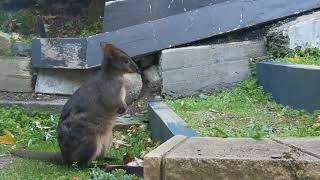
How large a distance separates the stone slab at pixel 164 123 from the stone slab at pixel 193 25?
940 millimetres

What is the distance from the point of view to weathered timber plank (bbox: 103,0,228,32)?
8453 millimetres

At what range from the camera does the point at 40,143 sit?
24.8 ft

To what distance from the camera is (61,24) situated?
1077cm

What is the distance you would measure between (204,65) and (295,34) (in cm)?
128

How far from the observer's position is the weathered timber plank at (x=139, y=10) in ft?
27.7

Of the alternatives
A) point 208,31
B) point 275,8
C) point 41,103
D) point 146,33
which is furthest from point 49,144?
point 275,8

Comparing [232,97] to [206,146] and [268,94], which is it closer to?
[268,94]

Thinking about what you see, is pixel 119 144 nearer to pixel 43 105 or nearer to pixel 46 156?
pixel 46 156

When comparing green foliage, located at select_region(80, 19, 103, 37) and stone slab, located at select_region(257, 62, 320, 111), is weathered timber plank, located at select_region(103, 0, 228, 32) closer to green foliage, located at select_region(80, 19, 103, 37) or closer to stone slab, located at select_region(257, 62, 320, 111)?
green foliage, located at select_region(80, 19, 103, 37)

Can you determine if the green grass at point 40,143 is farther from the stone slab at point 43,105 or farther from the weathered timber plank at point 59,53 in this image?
the weathered timber plank at point 59,53

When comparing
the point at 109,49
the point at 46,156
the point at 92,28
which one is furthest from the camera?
the point at 92,28

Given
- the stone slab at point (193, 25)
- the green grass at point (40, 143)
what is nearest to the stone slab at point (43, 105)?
the green grass at point (40, 143)

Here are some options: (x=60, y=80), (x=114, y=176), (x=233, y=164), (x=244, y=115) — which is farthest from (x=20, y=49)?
(x=233, y=164)

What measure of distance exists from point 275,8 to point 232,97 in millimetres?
1561
